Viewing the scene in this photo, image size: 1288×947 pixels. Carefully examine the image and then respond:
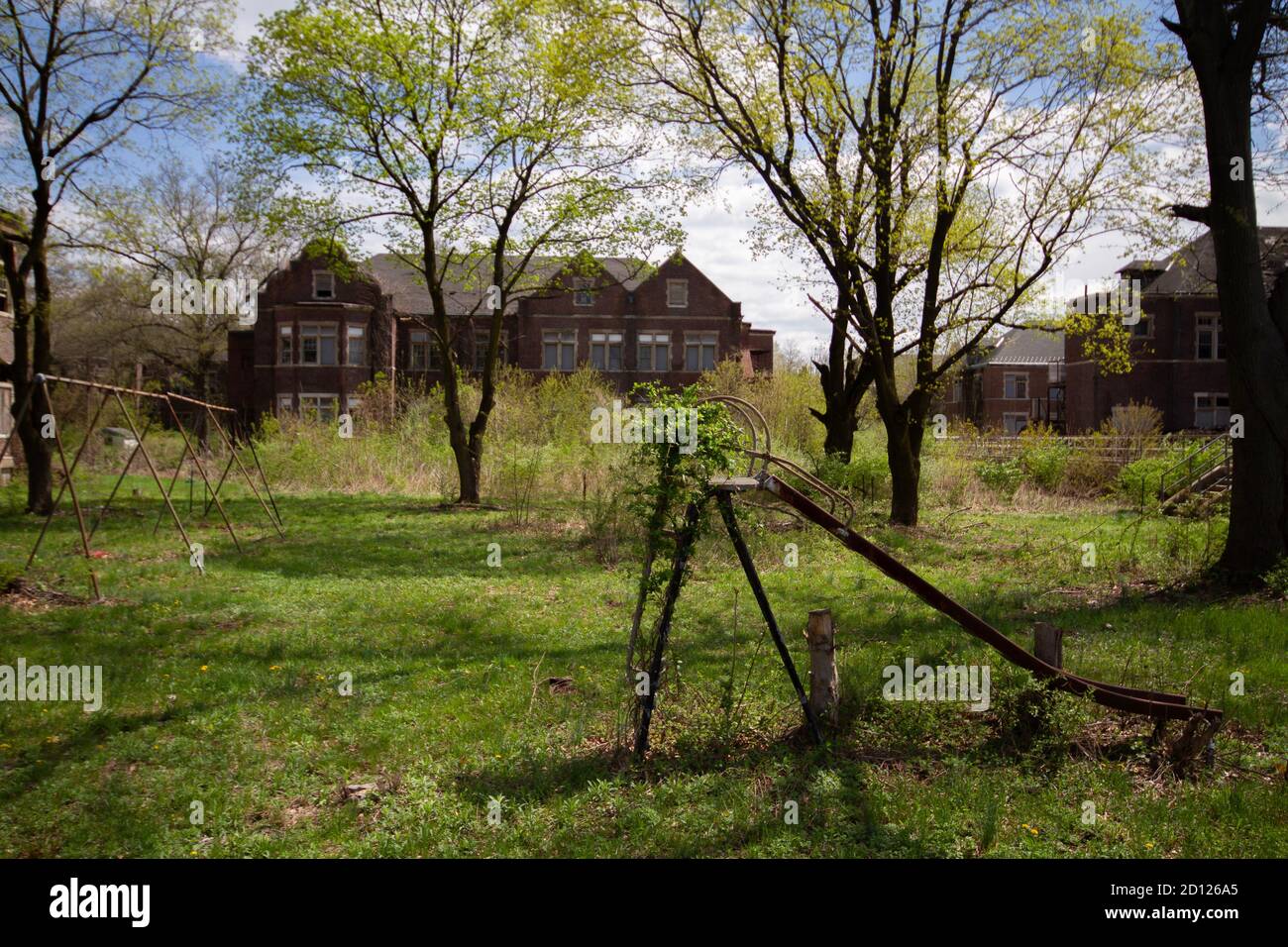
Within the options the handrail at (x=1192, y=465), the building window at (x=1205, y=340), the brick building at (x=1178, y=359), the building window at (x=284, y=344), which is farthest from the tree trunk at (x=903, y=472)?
the building window at (x=284, y=344)

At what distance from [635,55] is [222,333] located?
143ft

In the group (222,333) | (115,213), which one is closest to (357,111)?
(115,213)

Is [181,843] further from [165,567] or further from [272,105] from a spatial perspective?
[272,105]

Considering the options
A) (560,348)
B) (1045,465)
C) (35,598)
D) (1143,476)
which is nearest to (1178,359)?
(1045,465)

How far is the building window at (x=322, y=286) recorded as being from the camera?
47.2 m

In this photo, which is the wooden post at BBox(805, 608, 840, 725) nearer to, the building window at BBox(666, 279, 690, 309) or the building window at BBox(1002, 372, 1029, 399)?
the building window at BBox(666, 279, 690, 309)

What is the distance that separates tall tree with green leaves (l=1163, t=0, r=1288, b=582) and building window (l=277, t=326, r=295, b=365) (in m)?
43.0

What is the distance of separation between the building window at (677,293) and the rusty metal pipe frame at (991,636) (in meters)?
44.8

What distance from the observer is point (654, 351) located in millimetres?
49969

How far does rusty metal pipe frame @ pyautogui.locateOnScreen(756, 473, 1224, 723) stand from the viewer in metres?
5.83

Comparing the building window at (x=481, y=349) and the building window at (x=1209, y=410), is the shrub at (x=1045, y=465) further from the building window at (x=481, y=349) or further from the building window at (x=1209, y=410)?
the building window at (x=481, y=349)

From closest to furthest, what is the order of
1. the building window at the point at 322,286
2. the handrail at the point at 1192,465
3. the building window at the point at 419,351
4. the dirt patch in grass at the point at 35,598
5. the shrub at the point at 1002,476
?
the dirt patch in grass at the point at 35,598
the handrail at the point at 1192,465
the shrub at the point at 1002,476
the building window at the point at 322,286
the building window at the point at 419,351

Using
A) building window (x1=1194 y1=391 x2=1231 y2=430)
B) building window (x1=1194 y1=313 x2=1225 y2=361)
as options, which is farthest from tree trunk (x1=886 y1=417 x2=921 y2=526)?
building window (x1=1194 y1=313 x2=1225 y2=361)

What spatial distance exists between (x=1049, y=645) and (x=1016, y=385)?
62060mm
